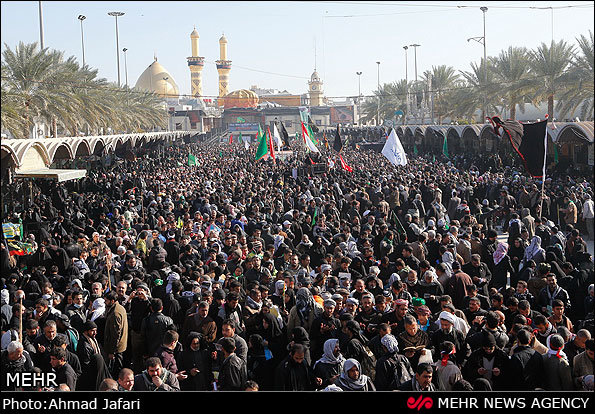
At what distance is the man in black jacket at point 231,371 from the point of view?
17.6 ft

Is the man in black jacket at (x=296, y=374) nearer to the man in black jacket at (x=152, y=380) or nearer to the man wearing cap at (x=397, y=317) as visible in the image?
the man in black jacket at (x=152, y=380)

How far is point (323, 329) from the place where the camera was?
625cm

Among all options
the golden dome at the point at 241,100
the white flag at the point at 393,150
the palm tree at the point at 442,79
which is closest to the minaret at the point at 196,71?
the golden dome at the point at 241,100

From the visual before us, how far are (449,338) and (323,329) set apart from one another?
111 centimetres

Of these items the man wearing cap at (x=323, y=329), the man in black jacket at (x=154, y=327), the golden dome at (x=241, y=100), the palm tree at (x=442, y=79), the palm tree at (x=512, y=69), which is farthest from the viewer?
the golden dome at (x=241, y=100)

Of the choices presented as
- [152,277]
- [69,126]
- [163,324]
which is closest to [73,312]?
[163,324]

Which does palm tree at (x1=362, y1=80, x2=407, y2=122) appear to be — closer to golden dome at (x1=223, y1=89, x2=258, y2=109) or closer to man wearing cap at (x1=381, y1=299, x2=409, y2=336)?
golden dome at (x1=223, y1=89, x2=258, y2=109)

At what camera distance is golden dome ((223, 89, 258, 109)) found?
107 metres

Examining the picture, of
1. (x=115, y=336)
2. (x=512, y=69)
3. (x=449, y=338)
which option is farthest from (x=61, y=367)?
(x=512, y=69)

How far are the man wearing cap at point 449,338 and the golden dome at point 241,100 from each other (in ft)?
337

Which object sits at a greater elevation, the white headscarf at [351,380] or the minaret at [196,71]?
the minaret at [196,71]

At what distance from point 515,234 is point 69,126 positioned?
21.9 m

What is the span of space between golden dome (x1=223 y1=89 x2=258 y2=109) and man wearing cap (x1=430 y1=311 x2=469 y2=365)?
337 feet
